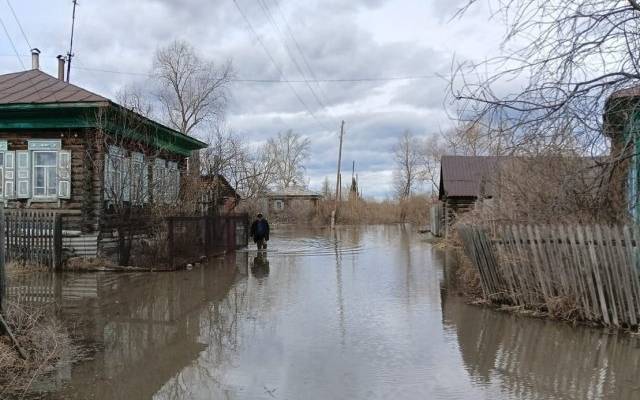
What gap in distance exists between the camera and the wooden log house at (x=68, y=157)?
1589cm

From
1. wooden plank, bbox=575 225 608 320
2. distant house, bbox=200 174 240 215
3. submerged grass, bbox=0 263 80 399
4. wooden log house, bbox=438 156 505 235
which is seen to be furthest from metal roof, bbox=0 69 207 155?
wooden log house, bbox=438 156 505 235

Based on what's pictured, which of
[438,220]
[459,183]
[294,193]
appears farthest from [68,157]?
[294,193]

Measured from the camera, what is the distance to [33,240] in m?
14.8

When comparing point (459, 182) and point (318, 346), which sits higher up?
point (459, 182)

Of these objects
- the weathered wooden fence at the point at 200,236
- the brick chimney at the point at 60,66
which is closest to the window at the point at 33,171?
the weathered wooden fence at the point at 200,236

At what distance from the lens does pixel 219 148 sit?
29.5 meters

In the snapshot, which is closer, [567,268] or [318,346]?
[318,346]

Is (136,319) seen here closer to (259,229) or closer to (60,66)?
(259,229)

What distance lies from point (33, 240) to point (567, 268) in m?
12.9

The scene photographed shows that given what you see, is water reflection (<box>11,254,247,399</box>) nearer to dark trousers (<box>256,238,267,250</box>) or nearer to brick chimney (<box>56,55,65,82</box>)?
dark trousers (<box>256,238,267,250</box>)

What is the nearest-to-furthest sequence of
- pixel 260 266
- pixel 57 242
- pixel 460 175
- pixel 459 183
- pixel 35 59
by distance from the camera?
pixel 57 242 → pixel 260 266 → pixel 35 59 → pixel 459 183 → pixel 460 175

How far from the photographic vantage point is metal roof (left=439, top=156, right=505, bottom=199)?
2964cm

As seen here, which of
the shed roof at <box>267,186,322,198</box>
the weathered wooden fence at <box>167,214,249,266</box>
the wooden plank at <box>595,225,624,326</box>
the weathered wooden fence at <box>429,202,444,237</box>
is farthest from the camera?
the shed roof at <box>267,186,322,198</box>

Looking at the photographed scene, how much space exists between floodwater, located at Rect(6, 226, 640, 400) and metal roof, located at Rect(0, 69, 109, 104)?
5837 mm
